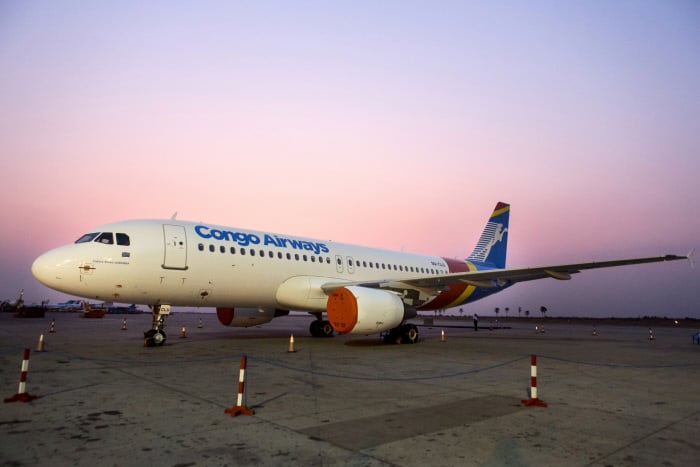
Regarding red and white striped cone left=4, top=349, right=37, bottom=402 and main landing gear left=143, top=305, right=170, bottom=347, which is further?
main landing gear left=143, top=305, right=170, bottom=347

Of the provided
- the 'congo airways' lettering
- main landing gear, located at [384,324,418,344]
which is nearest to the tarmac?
the 'congo airways' lettering

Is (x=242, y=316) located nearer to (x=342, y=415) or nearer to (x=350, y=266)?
(x=350, y=266)

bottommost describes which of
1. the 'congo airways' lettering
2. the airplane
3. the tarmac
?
the tarmac

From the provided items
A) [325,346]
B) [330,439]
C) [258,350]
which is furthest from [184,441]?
[325,346]

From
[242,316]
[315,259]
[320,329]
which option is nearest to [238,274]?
[315,259]

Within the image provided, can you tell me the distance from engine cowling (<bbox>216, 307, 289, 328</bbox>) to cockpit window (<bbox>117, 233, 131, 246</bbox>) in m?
6.40

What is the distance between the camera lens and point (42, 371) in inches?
365

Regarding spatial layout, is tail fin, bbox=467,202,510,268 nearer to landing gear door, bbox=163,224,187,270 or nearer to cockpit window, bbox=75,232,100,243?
landing gear door, bbox=163,224,187,270

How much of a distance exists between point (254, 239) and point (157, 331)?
4.63 metres

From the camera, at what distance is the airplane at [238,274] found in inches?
527

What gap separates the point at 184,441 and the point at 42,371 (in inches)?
249

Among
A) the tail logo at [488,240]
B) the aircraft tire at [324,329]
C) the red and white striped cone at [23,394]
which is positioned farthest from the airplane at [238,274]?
the tail logo at [488,240]

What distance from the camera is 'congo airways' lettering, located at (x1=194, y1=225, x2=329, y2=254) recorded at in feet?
51.6

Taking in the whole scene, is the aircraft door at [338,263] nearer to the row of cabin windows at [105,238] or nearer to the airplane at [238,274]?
the airplane at [238,274]
